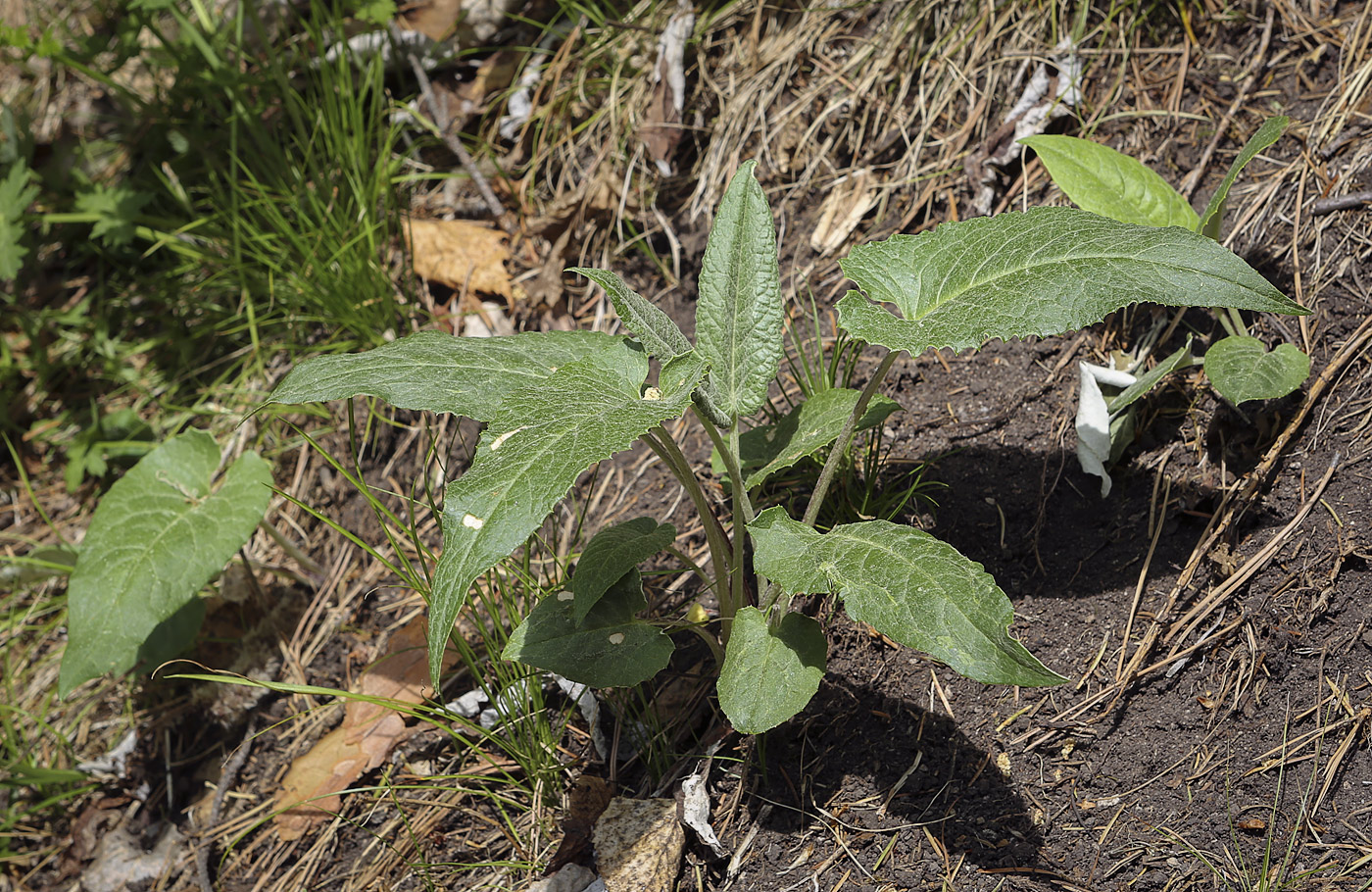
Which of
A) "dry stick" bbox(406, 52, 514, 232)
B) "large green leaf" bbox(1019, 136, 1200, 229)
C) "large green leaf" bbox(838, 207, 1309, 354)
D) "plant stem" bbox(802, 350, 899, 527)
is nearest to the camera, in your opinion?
"large green leaf" bbox(838, 207, 1309, 354)

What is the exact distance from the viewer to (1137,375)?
181cm

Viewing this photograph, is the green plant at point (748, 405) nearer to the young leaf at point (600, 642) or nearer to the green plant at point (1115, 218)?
the young leaf at point (600, 642)

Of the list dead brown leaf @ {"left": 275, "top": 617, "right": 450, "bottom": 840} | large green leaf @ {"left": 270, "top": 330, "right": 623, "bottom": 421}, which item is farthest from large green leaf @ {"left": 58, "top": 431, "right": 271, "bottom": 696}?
large green leaf @ {"left": 270, "top": 330, "right": 623, "bottom": 421}

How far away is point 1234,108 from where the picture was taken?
6.72 ft

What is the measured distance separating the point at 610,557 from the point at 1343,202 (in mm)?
1691

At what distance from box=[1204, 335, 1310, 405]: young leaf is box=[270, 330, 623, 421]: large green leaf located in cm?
111

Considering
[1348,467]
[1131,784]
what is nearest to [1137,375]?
[1348,467]

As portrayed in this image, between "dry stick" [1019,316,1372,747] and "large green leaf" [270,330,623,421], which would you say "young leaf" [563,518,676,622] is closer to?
"large green leaf" [270,330,623,421]

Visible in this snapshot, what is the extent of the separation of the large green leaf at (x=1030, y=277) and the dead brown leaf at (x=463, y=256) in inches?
64.4

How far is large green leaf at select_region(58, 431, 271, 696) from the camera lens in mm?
2020

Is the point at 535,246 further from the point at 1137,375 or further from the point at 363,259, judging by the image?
the point at 1137,375

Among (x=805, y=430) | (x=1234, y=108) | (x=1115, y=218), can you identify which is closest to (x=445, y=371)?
(x=805, y=430)

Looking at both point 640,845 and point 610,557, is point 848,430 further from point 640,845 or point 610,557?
point 640,845

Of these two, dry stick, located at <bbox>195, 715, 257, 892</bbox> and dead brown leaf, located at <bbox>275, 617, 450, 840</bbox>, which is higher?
dead brown leaf, located at <bbox>275, 617, 450, 840</bbox>
